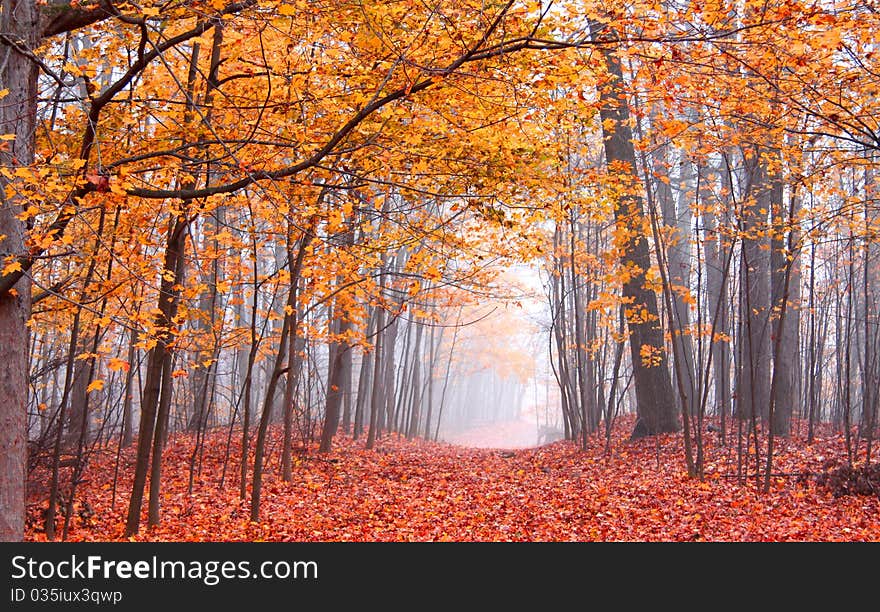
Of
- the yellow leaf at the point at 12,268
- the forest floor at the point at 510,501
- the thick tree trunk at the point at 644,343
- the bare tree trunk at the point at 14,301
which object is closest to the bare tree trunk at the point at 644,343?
the thick tree trunk at the point at 644,343

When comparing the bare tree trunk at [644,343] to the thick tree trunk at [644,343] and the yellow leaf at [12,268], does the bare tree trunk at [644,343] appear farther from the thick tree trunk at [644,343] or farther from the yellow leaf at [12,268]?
the yellow leaf at [12,268]

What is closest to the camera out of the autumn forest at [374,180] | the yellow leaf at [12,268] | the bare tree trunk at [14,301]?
the yellow leaf at [12,268]

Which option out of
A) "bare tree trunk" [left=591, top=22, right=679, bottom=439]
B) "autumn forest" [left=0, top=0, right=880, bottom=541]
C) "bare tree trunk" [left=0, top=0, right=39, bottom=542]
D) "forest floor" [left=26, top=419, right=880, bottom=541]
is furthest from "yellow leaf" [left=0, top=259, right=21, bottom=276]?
"bare tree trunk" [left=591, top=22, right=679, bottom=439]

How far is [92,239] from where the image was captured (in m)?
8.71

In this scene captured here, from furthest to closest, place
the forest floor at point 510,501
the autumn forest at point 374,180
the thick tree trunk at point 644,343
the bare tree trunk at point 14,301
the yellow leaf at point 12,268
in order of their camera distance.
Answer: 1. the thick tree trunk at point 644,343
2. the forest floor at point 510,501
3. the bare tree trunk at point 14,301
4. the autumn forest at point 374,180
5. the yellow leaf at point 12,268

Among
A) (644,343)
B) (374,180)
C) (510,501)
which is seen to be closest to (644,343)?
(644,343)

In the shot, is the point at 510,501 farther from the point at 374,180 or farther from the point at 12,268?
the point at 12,268

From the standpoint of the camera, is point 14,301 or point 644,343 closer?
point 14,301

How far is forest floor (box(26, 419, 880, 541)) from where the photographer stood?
25.5ft

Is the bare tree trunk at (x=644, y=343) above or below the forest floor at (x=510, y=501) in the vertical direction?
above

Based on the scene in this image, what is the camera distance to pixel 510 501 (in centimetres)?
953

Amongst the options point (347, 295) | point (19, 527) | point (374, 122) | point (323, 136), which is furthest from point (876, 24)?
point (19, 527)

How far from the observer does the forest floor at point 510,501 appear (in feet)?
25.5

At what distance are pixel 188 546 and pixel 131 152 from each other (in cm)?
408
